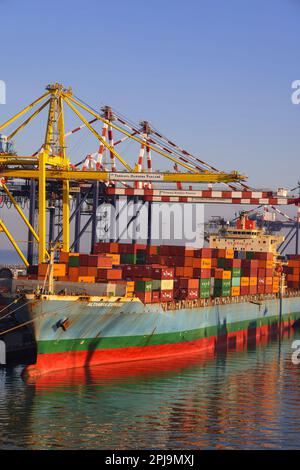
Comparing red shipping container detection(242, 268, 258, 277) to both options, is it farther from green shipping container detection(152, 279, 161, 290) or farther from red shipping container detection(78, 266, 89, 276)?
red shipping container detection(78, 266, 89, 276)

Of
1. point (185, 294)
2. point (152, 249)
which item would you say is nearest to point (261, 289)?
point (152, 249)

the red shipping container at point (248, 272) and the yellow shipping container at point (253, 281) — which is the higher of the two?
the red shipping container at point (248, 272)

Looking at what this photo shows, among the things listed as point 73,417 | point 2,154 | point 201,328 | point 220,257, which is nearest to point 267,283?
point 220,257

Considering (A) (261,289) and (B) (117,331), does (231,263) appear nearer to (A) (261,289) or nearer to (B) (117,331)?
(A) (261,289)

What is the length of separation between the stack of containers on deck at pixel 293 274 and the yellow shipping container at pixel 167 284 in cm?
2969

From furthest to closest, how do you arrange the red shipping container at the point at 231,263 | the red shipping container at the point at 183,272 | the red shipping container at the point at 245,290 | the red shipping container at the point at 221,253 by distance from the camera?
1. the red shipping container at the point at 245,290
2. the red shipping container at the point at 221,253
3. the red shipping container at the point at 231,263
4. the red shipping container at the point at 183,272

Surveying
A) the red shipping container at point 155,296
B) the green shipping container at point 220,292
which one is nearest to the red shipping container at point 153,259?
the green shipping container at point 220,292

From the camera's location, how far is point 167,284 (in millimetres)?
53625

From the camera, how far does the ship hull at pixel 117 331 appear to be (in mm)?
43875

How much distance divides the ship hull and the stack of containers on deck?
20433 mm

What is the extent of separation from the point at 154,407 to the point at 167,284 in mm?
16743

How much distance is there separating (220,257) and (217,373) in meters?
17.8

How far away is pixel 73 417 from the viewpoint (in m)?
34.8

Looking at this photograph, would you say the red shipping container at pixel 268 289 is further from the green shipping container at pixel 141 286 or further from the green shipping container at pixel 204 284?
the green shipping container at pixel 141 286
